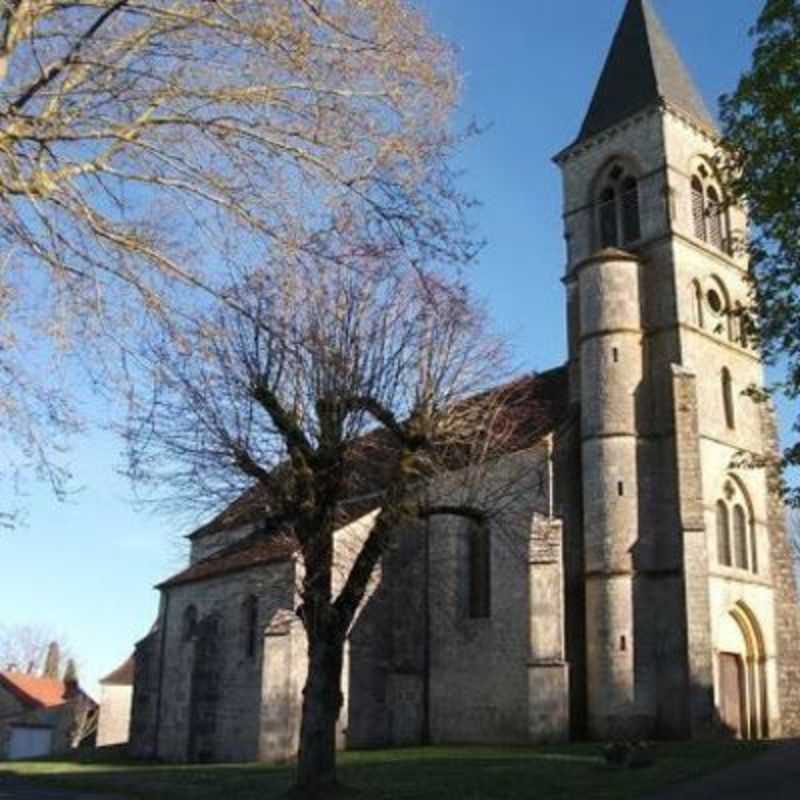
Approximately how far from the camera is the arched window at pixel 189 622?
35.7 metres

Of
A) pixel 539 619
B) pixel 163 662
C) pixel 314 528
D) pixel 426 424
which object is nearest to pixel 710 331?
pixel 539 619

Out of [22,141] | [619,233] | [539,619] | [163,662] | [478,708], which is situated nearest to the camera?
[22,141]

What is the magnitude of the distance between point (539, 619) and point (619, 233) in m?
12.1

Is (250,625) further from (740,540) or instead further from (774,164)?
(774,164)

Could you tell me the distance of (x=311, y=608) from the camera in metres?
17.0

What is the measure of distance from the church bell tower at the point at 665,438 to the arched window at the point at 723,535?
0.06 m

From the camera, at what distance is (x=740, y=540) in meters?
28.2

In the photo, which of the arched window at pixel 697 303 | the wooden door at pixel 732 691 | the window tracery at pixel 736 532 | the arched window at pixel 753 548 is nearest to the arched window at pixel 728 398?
the arched window at pixel 697 303

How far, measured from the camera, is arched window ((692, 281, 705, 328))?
2869 centimetres

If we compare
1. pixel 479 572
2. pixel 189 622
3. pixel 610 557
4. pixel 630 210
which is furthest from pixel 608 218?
pixel 189 622

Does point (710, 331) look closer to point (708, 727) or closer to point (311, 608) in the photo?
point (708, 727)

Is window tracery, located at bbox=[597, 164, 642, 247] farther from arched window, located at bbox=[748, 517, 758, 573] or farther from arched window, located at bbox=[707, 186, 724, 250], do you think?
arched window, located at bbox=[748, 517, 758, 573]

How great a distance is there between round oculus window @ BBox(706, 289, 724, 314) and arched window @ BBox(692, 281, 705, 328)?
52cm

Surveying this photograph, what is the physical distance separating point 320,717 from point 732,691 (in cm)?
1440
